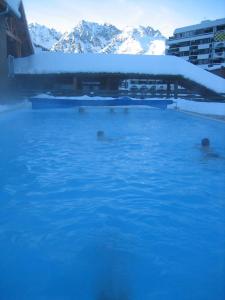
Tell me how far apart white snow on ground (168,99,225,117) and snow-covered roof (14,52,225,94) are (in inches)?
150

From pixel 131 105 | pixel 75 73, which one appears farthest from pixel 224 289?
pixel 75 73

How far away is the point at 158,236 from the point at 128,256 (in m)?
0.60

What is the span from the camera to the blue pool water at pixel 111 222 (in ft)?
9.26

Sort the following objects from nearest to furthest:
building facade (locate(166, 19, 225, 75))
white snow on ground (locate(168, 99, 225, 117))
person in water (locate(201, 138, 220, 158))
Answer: person in water (locate(201, 138, 220, 158))
white snow on ground (locate(168, 99, 225, 117))
building facade (locate(166, 19, 225, 75))

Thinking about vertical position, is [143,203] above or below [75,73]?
below

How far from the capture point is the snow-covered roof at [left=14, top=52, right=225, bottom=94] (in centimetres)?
2081

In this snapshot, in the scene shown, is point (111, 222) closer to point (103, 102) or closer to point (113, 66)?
point (103, 102)

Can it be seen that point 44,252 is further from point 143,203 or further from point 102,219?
point 143,203

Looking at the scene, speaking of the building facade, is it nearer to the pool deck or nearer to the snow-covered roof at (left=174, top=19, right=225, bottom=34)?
the snow-covered roof at (left=174, top=19, right=225, bottom=34)

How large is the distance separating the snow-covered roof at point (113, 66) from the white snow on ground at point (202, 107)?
150 inches

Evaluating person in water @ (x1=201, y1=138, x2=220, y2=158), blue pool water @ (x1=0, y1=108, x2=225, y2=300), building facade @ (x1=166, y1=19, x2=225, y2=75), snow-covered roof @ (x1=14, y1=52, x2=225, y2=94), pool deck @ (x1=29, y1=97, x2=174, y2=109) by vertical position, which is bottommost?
blue pool water @ (x1=0, y1=108, x2=225, y2=300)

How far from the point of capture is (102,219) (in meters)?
4.14

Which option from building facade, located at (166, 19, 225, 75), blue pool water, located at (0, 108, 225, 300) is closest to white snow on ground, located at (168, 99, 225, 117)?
blue pool water, located at (0, 108, 225, 300)

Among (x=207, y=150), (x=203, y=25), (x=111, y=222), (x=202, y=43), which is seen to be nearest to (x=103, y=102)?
(x=207, y=150)
